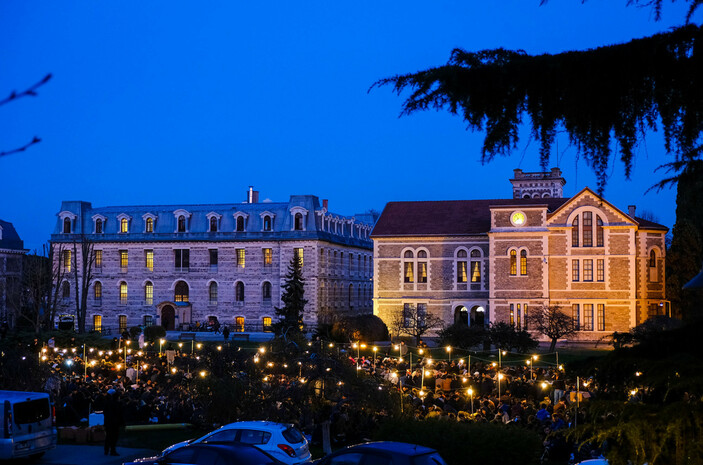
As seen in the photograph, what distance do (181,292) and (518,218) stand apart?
3009 cm

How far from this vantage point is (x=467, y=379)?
82.8 ft

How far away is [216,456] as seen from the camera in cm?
1333

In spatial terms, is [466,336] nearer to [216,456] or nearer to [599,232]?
[599,232]

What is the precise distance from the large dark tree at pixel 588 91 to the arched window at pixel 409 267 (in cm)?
4582

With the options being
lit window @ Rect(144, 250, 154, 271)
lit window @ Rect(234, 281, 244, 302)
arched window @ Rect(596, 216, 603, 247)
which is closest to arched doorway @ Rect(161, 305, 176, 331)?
lit window @ Rect(144, 250, 154, 271)

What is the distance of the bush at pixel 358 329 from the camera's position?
43312 millimetres

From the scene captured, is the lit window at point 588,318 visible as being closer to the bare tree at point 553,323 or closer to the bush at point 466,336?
the bare tree at point 553,323

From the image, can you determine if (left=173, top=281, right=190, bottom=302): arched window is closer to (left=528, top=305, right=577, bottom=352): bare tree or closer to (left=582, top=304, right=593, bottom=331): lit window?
(left=528, top=305, right=577, bottom=352): bare tree

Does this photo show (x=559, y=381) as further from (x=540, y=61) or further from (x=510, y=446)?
(x=540, y=61)

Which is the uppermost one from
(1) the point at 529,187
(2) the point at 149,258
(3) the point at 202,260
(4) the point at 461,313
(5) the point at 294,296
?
(1) the point at 529,187

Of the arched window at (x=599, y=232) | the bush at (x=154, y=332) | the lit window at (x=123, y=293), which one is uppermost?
the arched window at (x=599, y=232)

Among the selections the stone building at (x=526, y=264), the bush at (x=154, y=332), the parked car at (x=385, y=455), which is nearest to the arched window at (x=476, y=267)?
the stone building at (x=526, y=264)

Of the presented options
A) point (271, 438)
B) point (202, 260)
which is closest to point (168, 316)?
point (202, 260)

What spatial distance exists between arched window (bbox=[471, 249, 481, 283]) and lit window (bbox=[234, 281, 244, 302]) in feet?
68.7
